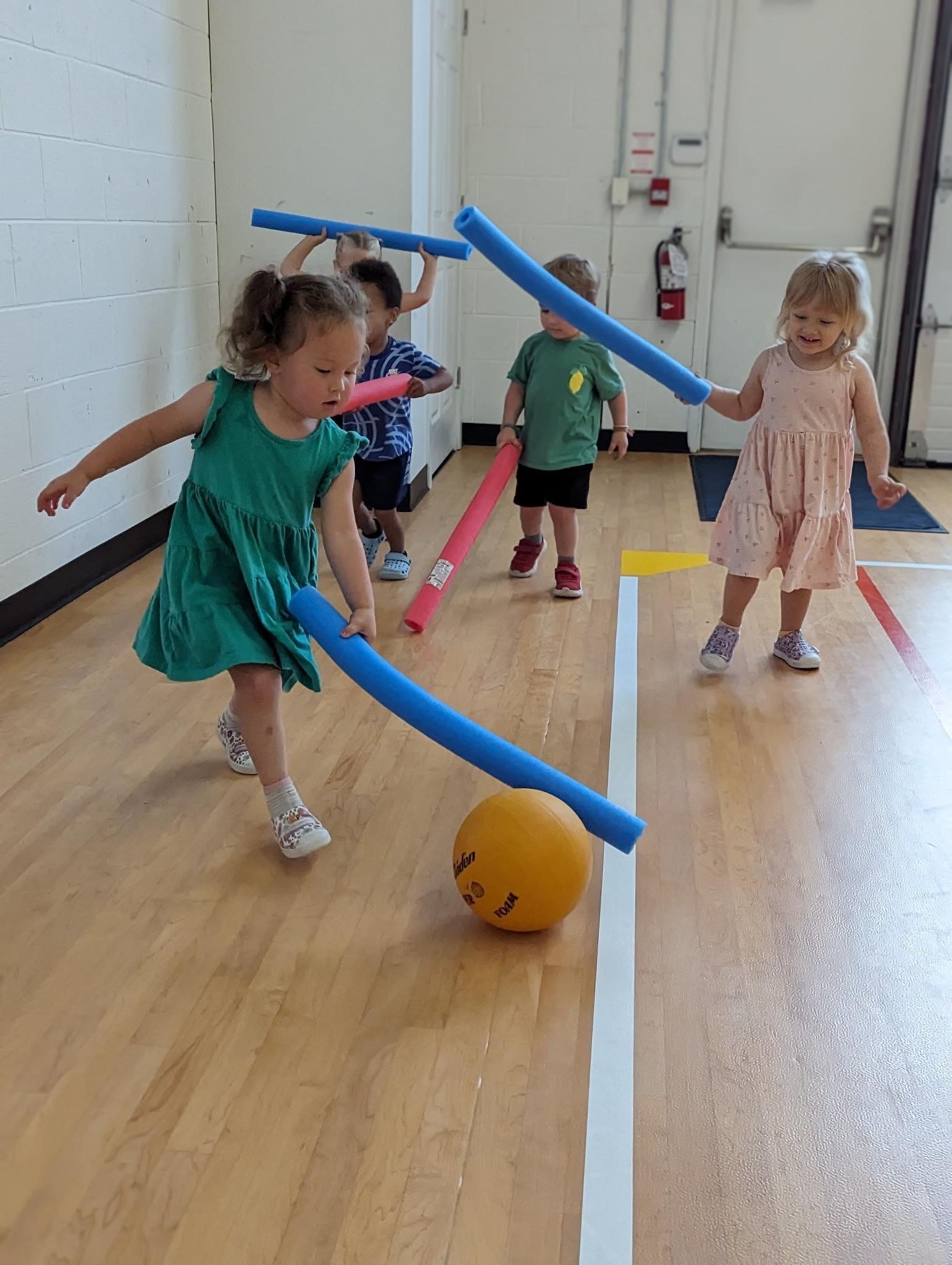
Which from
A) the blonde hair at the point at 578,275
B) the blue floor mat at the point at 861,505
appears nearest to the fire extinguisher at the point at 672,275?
the blue floor mat at the point at 861,505

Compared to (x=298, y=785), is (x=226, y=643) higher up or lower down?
higher up

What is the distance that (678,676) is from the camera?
3348 millimetres

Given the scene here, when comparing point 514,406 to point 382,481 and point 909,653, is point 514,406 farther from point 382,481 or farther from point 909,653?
point 909,653

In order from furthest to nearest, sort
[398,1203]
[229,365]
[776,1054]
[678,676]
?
[678,676]
[229,365]
[776,1054]
[398,1203]

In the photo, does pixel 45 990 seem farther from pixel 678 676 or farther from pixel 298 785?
pixel 678 676

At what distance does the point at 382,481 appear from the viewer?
412 cm

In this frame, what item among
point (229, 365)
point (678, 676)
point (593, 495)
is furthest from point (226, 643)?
point (593, 495)

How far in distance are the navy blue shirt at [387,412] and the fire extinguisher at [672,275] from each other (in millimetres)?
2733

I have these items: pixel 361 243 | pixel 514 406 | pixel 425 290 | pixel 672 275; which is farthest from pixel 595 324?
pixel 672 275

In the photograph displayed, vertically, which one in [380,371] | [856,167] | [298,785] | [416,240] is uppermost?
[856,167]

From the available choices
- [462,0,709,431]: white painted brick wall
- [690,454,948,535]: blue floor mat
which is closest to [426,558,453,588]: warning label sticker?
[690,454,948,535]: blue floor mat

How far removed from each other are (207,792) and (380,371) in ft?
6.21

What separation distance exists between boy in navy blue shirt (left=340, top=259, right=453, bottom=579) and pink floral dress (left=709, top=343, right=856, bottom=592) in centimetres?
112

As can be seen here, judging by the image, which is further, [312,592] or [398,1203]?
[312,592]
